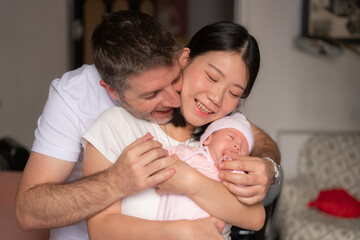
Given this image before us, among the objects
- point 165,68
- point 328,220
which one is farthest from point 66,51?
point 165,68

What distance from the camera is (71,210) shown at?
1.34 metres

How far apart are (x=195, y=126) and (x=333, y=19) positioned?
333 cm

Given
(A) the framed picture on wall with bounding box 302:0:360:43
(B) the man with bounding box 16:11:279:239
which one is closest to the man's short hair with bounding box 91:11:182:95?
(B) the man with bounding box 16:11:279:239

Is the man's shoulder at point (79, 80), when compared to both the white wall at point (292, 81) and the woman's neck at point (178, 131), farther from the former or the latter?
the white wall at point (292, 81)

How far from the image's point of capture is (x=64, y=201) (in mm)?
1351

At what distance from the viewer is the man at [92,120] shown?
4.15 feet

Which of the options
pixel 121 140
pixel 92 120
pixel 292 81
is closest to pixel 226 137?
pixel 121 140

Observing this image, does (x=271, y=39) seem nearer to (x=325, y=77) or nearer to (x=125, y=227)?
(x=325, y=77)

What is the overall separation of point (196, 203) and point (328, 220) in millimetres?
2475

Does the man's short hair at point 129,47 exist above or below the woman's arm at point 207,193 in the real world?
above

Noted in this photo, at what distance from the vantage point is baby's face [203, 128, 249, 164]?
1.43 meters

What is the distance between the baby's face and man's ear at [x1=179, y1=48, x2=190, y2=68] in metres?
0.29

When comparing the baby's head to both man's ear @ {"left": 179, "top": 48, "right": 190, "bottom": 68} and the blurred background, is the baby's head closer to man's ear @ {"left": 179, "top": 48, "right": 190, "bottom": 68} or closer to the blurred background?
man's ear @ {"left": 179, "top": 48, "right": 190, "bottom": 68}

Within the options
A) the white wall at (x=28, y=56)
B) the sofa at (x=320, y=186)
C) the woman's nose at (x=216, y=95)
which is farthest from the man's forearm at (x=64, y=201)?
the white wall at (x=28, y=56)
